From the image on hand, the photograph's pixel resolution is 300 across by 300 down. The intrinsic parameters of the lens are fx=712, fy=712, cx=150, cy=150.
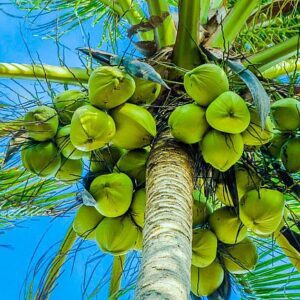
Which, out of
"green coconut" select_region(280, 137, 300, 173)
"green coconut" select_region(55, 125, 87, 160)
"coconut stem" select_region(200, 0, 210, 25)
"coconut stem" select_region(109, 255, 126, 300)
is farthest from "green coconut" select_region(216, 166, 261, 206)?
"coconut stem" select_region(200, 0, 210, 25)

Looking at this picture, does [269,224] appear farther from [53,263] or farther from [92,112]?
[53,263]

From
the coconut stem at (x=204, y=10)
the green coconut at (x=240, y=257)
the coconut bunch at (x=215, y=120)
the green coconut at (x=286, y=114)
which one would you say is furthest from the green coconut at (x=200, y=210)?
the coconut stem at (x=204, y=10)

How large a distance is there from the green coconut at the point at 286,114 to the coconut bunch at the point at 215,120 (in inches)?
4.4

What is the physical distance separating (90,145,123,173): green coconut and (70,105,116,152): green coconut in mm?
241

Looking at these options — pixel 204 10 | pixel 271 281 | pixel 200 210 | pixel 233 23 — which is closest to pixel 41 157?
pixel 200 210

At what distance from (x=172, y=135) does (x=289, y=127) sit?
37cm

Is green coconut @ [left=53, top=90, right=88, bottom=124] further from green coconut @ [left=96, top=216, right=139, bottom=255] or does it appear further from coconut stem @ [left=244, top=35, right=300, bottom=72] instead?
coconut stem @ [left=244, top=35, right=300, bottom=72]

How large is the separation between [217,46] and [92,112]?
770mm

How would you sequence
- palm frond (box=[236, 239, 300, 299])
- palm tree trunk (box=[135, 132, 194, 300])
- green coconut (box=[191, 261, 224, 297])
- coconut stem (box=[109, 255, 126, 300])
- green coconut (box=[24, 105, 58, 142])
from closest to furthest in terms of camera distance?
palm tree trunk (box=[135, 132, 194, 300]) < green coconut (box=[24, 105, 58, 142]) < green coconut (box=[191, 261, 224, 297]) < coconut stem (box=[109, 255, 126, 300]) < palm frond (box=[236, 239, 300, 299])

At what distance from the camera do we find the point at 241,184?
2.31 metres

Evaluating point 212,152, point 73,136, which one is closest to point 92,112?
point 73,136

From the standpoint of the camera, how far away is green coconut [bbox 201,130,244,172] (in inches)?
82.7

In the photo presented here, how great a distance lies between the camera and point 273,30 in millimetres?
3082

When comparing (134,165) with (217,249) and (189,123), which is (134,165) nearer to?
(189,123)
